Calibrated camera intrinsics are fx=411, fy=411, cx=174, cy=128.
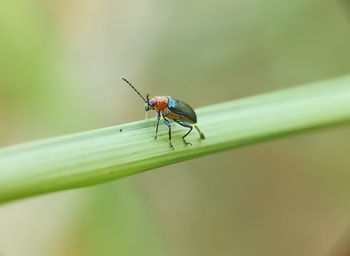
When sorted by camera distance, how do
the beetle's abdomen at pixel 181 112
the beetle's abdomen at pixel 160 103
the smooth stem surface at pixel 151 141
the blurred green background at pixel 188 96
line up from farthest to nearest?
the blurred green background at pixel 188 96, the beetle's abdomen at pixel 160 103, the beetle's abdomen at pixel 181 112, the smooth stem surface at pixel 151 141

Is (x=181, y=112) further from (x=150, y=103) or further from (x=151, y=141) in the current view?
(x=151, y=141)

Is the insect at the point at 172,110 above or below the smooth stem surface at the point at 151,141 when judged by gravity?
above

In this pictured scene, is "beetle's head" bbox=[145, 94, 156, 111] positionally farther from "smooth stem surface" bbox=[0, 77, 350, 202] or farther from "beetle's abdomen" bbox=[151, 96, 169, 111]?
"smooth stem surface" bbox=[0, 77, 350, 202]

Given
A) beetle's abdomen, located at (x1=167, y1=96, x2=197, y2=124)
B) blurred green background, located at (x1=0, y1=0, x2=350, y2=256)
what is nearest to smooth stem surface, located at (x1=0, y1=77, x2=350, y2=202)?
beetle's abdomen, located at (x1=167, y1=96, x2=197, y2=124)

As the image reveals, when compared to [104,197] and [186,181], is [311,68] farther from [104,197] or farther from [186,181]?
[104,197]

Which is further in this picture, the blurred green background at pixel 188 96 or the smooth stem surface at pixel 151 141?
the blurred green background at pixel 188 96

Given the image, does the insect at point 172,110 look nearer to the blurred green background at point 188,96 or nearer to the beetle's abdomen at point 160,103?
the beetle's abdomen at point 160,103

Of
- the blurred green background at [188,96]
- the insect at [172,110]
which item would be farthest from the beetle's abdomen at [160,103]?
the blurred green background at [188,96]

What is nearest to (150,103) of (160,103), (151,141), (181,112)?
(160,103)
